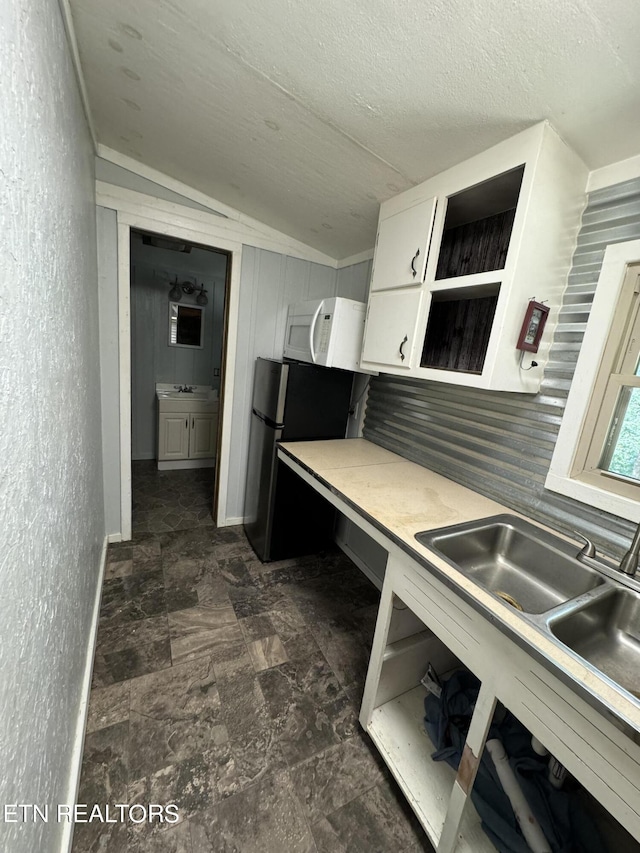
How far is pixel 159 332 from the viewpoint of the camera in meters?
3.62

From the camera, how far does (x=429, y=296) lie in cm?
141

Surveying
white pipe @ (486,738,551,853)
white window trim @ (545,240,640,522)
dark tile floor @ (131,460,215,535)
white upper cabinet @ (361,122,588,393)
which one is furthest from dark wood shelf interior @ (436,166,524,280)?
dark tile floor @ (131,460,215,535)

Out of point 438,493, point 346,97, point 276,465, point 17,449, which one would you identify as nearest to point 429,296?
point 346,97

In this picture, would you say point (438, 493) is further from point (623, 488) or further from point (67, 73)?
point (67, 73)

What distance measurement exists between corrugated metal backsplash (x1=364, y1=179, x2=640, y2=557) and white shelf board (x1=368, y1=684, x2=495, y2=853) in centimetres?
94

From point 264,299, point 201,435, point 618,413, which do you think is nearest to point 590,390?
point 618,413

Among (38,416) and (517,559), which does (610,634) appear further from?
(38,416)

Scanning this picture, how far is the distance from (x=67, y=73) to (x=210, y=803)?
236 cm

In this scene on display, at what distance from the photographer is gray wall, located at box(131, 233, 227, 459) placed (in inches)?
133

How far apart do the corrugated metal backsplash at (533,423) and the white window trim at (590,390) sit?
0.11ft

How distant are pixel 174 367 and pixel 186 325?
50 cm

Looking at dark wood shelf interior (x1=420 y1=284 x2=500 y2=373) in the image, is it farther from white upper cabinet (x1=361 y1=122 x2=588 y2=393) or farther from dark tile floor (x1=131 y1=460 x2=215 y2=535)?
dark tile floor (x1=131 y1=460 x2=215 y2=535)

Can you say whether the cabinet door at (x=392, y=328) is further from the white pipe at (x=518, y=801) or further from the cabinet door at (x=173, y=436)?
the cabinet door at (x=173, y=436)

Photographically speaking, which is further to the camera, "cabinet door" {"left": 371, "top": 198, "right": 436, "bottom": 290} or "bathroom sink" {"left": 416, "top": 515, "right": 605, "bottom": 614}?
"cabinet door" {"left": 371, "top": 198, "right": 436, "bottom": 290}
